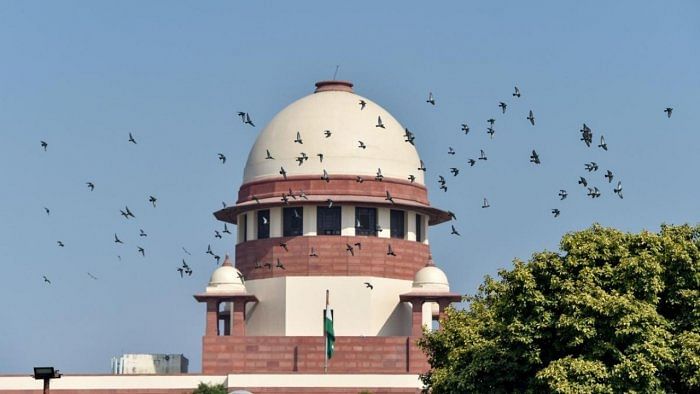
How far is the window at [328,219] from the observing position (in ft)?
322

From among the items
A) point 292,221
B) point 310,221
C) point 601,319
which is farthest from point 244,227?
point 601,319

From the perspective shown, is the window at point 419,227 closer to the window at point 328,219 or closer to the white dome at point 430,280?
the white dome at point 430,280

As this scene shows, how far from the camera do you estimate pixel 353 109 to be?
9950 centimetres

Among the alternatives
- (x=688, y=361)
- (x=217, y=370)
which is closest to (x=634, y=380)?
(x=688, y=361)

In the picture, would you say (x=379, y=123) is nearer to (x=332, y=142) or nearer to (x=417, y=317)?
(x=332, y=142)

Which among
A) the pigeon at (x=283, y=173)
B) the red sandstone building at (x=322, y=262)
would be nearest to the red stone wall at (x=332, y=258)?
the red sandstone building at (x=322, y=262)

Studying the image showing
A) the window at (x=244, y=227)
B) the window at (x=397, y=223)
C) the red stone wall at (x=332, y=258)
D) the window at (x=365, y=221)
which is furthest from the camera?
the window at (x=244, y=227)

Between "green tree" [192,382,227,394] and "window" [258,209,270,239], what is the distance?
9261 millimetres

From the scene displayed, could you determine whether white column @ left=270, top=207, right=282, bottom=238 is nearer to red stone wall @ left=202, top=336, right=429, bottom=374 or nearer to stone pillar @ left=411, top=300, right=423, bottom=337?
red stone wall @ left=202, top=336, right=429, bottom=374

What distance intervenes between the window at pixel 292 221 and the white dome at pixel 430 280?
19.2 feet

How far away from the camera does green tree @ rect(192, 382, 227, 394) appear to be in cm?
9075

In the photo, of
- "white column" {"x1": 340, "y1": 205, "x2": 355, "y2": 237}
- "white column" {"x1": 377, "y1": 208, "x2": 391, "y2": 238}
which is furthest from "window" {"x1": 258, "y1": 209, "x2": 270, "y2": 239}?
"white column" {"x1": 377, "y1": 208, "x2": 391, "y2": 238}

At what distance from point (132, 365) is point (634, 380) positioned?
131 ft

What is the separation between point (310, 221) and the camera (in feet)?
322
